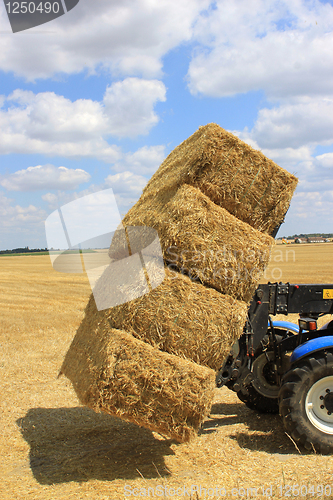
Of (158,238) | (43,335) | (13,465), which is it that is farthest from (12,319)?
(158,238)

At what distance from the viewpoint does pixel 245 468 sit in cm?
404

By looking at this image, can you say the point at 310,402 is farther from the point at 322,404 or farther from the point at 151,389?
the point at 151,389

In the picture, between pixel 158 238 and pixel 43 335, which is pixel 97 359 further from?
pixel 43 335

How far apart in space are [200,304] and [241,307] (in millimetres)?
444

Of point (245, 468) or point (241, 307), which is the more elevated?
point (241, 307)

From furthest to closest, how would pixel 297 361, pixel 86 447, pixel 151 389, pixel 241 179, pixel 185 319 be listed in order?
pixel 86 447 < pixel 297 361 < pixel 241 179 < pixel 185 319 < pixel 151 389

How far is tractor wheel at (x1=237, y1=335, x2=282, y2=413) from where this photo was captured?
18.0 feet

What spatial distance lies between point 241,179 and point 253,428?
3261 millimetres

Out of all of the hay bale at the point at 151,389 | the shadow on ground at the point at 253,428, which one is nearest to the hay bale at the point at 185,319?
the hay bale at the point at 151,389

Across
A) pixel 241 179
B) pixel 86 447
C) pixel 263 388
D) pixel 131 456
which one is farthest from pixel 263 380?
pixel 241 179

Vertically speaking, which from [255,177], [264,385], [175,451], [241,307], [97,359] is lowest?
[175,451]

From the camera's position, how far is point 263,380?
18.3ft

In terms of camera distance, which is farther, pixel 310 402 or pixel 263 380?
pixel 263 380

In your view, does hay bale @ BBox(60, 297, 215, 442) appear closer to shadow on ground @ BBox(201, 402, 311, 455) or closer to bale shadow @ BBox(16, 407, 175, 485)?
bale shadow @ BBox(16, 407, 175, 485)
